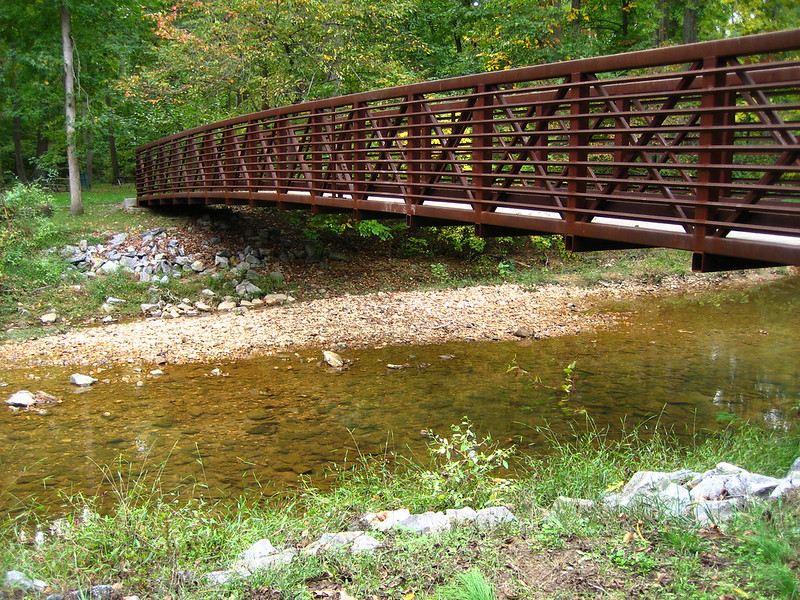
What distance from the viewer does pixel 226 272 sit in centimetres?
1509

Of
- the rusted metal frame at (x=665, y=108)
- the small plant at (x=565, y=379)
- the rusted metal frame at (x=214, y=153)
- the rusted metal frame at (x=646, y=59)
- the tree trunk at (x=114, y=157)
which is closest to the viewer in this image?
the rusted metal frame at (x=646, y=59)

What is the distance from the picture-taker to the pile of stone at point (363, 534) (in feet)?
12.3

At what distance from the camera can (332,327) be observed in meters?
12.2

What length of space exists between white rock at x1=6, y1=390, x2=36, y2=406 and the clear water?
0.55 ft

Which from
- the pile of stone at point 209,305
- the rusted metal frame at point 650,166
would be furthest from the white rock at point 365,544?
the pile of stone at point 209,305

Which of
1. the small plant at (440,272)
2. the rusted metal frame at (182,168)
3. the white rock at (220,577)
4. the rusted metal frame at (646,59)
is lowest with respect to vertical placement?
the small plant at (440,272)

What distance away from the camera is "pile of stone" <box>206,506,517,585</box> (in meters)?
3.76

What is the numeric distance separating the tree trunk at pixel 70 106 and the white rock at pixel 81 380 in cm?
1112

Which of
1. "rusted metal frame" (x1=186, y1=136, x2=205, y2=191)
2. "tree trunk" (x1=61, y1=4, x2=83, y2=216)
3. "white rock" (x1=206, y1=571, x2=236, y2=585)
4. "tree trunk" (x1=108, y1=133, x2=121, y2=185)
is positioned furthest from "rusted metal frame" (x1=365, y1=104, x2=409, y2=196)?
"tree trunk" (x1=108, y1=133, x2=121, y2=185)

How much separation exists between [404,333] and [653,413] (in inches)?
205

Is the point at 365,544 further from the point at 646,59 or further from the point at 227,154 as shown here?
the point at 227,154

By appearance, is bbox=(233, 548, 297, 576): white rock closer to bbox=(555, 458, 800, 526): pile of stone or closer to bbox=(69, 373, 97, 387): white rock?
bbox=(555, 458, 800, 526): pile of stone

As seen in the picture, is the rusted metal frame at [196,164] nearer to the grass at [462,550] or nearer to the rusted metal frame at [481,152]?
the rusted metal frame at [481,152]

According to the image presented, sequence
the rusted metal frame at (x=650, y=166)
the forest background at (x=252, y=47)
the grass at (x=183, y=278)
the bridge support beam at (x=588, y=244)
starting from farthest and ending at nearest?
1. the forest background at (x=252, y=47)
2. the grass at (x=183, y=278)
3. the bridge support beam at (x=588, y=244)
4. the rusted metal frame at (x=650, y=166)
